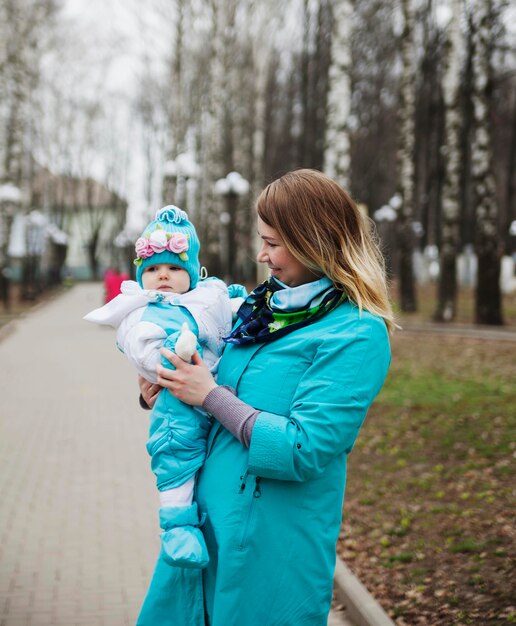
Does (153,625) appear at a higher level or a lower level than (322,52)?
lower

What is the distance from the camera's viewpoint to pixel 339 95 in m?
18.0

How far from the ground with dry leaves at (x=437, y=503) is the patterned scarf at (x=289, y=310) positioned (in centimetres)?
268

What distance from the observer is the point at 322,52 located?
37.5m

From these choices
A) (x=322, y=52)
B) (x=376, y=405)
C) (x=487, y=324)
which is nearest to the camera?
(x=376, y=405)

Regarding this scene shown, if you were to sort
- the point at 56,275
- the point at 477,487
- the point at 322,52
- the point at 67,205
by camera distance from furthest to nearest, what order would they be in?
the point at 67,205, the point at 56,275, the point at 322,52, the point at 477,487

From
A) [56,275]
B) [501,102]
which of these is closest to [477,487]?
[501,102]

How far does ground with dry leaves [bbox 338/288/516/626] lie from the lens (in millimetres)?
4957

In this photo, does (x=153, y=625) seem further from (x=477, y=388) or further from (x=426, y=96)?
(x=426, y=96)

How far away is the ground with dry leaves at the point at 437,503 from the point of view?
16.3 feet

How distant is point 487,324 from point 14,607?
50.1 ft

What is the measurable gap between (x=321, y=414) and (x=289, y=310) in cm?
34

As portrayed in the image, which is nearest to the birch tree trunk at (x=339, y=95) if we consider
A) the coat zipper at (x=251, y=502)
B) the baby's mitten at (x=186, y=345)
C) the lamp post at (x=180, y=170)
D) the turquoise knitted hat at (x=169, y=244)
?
the lamp post at (x=180, y=170)

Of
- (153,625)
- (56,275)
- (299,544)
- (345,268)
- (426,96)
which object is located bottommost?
(56,275)

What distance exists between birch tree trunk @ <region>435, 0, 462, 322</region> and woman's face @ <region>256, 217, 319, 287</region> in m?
18.5
